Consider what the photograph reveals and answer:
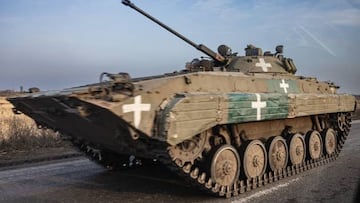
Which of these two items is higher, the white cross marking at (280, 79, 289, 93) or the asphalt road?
the white cross marking at (280, 79, 289, 93)

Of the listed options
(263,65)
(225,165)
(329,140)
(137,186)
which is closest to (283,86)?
(263,65)

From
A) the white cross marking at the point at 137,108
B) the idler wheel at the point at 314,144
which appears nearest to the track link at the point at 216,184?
the idler wheel at the point at 314,144

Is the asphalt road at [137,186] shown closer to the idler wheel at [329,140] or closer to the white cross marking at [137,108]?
the idler wheel at [329,140]

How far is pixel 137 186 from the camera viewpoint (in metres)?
8.95

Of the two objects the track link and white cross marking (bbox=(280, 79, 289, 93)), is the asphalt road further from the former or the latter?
white cross marking (bbox=(280, 79, 289, 93))

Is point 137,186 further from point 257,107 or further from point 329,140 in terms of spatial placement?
point 329,140

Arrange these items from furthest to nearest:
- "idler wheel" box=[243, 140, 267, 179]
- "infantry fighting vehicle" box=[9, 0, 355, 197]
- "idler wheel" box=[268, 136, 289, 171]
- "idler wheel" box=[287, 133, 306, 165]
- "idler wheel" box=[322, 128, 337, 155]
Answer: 1. "idler wheel" box=[322, 128, 337, 155]
2. "idler wheel" box=[287, 133, 306, 165]
3. "idler wheel" box=[268, 136, 289, 171]
4. "idler wheel" box=[243, 140, 267, 179]
5. "infantry fighting vehicle" box=[9, 0, 355, 197]

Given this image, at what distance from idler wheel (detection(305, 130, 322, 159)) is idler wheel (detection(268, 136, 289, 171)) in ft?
4.49

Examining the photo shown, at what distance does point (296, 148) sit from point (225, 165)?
2.91m

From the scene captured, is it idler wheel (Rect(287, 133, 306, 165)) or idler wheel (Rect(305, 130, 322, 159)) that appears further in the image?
idler wheel (Rect(305, 130, 322, 159))

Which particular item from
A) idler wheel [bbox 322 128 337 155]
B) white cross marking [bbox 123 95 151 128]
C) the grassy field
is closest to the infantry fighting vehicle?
white cross marking [bbox 123 95 151 128]

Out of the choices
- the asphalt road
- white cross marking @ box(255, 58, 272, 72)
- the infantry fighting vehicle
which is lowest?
the asphalt road

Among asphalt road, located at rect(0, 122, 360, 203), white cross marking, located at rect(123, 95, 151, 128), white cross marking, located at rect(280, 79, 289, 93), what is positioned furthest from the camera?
white cross marking, located at rect(280, 79, 289, 93)

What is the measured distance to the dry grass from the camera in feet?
48.3
